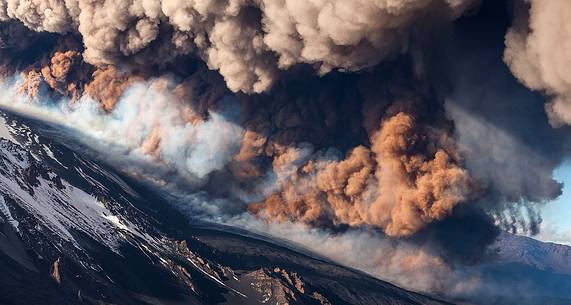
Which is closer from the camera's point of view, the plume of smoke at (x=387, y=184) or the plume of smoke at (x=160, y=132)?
the plume of smoke at (x=387, y=184)

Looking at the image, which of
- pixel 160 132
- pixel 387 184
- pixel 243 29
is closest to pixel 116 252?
pixel 160 132

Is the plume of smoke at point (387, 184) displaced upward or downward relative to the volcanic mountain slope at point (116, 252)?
upward

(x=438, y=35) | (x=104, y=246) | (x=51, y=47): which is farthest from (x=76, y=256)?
(x=51, y=47)

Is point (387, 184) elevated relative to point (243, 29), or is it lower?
lower

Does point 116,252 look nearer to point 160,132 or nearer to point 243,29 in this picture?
point 160,132

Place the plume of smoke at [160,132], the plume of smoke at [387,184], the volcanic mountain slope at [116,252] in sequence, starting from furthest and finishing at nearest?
the plume of smoke at [160,132]
the plume of smoke at [387,184]
the volcanic mountain slope at [116,252]

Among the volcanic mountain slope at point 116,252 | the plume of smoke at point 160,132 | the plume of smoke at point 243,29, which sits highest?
the plume of smoke at point 243,29

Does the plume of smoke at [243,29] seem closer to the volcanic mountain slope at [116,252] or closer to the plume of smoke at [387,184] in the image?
the plume of smoke at [387,184]
